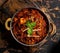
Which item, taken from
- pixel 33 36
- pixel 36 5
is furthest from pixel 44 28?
pixel 36 5

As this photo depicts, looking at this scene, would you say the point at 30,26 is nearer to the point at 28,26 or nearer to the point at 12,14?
the point at 28,26

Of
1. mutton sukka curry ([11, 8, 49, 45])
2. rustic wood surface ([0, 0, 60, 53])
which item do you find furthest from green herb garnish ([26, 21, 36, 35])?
rustic wood surface ([0, 0, 60, 53])

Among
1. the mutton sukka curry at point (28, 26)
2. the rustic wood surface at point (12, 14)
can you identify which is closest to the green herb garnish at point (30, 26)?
the mutton sukka curry at point (28, 26)

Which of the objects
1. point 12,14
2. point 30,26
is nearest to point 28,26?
point 30,26

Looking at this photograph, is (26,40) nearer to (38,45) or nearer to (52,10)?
(38,45)

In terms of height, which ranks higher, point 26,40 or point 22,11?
point 22,11

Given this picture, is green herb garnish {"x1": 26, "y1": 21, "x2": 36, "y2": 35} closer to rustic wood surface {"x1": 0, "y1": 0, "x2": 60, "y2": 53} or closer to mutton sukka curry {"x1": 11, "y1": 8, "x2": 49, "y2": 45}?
mutton sukka curry {"x1": 11, "y1": 8, "x2": 49, "y2": 45}

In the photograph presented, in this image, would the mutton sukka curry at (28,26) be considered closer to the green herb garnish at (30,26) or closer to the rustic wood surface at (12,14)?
the green herb garnish at (30,26)
